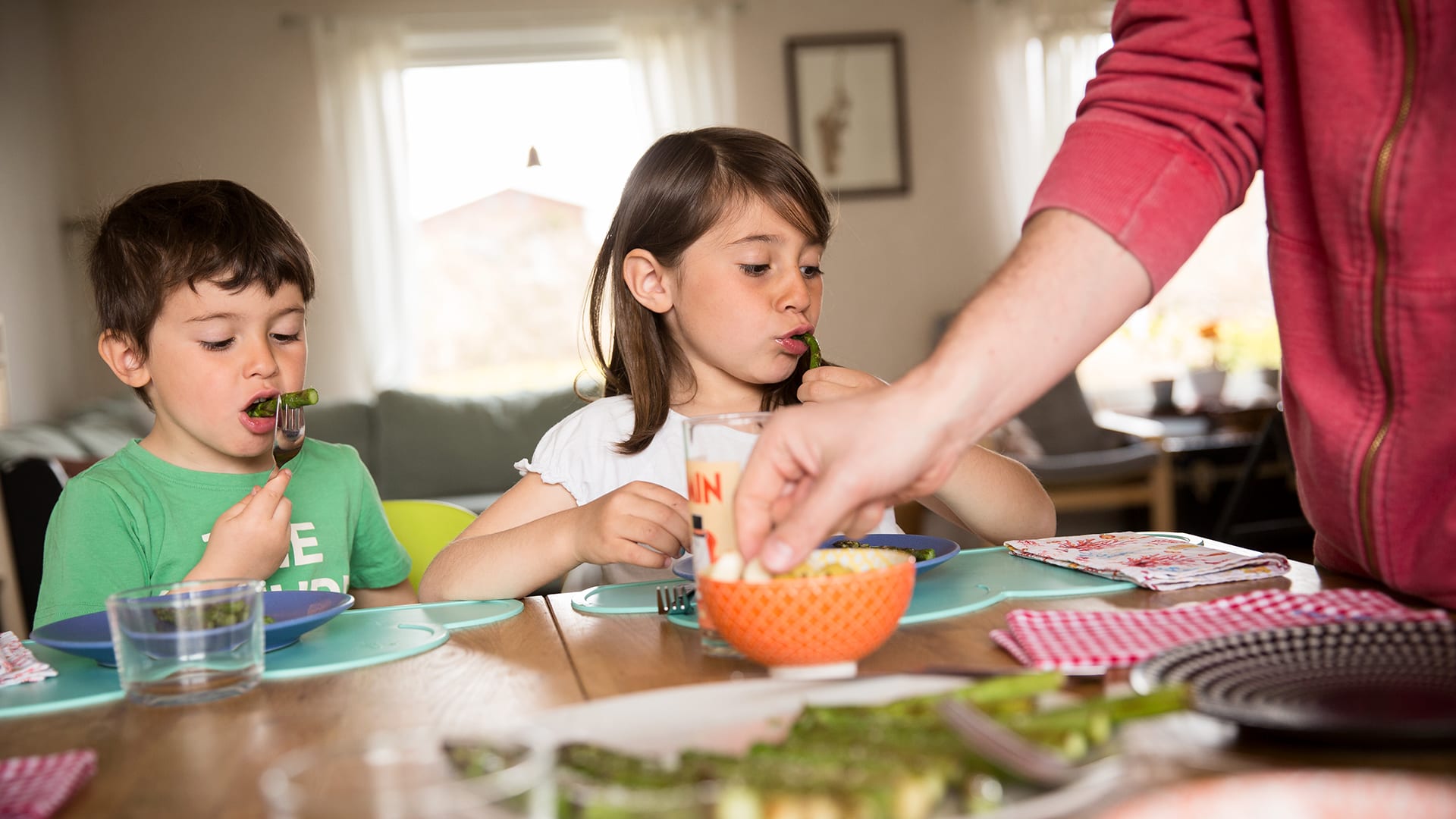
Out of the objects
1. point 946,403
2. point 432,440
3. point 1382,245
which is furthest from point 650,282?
point 432,440

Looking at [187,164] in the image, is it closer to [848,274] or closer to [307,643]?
[848,274]

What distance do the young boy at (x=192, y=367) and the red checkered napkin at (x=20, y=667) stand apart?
0.37 metres

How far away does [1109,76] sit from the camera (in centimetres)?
97

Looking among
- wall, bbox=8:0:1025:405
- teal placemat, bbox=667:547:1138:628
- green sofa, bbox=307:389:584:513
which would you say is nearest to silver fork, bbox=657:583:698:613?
teal placemat, bbox=667:547:1138:628

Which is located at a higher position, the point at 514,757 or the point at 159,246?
the point at 159,246

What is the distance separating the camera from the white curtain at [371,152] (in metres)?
5.30

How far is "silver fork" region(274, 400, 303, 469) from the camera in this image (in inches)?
59.0

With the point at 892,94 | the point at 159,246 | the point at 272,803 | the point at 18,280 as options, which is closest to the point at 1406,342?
the point at 272,803

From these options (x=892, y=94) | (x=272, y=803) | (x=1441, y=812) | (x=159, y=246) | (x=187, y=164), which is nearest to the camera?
(x=1441, y=812)

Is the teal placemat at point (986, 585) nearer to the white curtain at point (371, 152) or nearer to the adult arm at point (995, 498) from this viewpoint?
the adult arm at point (995, 498)

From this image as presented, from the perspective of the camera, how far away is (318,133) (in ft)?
17.8

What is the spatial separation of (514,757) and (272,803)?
0.53 ft

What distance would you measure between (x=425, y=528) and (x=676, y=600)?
37.2 inches

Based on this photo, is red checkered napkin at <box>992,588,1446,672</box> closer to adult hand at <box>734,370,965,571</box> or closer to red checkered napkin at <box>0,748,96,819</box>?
adult hand at <box>734,370,965,571</box>
